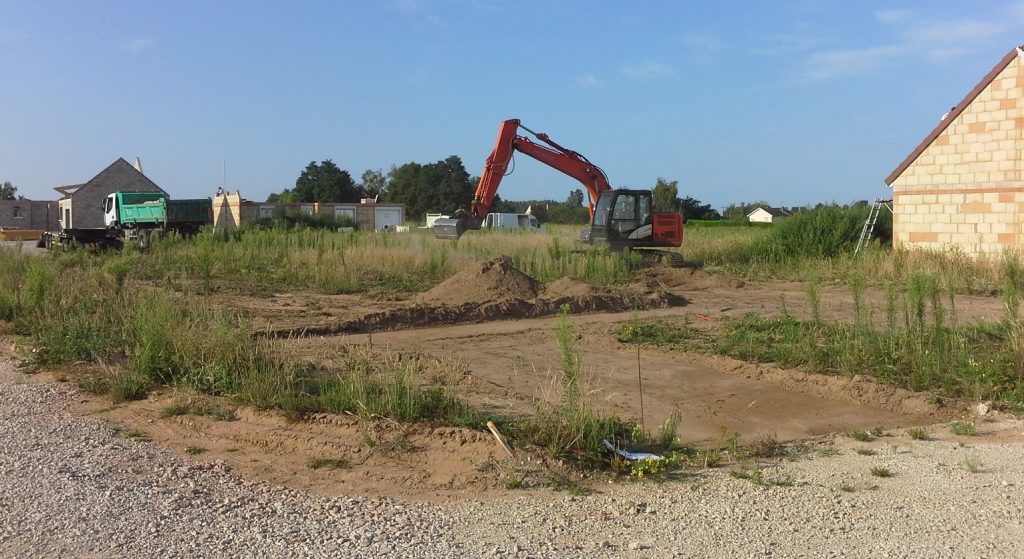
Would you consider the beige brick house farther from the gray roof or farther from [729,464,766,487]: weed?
the gray roof

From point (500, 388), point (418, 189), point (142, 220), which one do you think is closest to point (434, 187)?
point (418, 189)

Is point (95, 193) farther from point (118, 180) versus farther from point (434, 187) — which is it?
point (434, 187)

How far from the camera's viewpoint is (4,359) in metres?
11.1

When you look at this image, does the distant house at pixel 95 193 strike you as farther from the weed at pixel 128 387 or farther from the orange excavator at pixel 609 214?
the weed at pixel 128 387

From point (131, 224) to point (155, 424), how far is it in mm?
30410

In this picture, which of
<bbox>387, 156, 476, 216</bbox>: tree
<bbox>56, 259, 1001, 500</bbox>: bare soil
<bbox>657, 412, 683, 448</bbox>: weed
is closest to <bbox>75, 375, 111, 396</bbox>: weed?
<bbox>56, 259, 1001, 500</bbox>: bare soil

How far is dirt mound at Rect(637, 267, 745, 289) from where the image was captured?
877 inches

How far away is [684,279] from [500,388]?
1420 centimetres

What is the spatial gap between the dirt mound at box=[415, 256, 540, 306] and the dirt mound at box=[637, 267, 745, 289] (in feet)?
13.8

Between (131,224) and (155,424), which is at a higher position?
(131,224)

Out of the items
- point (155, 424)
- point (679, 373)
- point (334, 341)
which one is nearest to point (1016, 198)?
point (679, 373)

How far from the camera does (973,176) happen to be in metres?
23.8

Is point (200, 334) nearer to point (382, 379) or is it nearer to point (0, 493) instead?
point (382, 379)

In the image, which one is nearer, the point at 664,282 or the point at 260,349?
the point at 260,349
